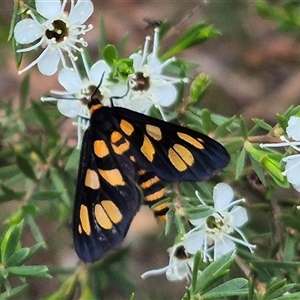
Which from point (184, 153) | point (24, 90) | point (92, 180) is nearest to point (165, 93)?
point (184, 153)

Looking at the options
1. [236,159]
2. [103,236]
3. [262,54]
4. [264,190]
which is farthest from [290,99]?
[103,236]

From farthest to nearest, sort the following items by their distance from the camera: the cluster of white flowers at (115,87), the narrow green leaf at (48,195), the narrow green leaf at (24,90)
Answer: the narrow green leaf at (24,90) < the narrow green leaf at (48,195) < the cluster of white flowers at (115,87)

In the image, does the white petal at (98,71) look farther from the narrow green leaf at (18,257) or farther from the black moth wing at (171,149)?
the narrow green leaf at (18,257)

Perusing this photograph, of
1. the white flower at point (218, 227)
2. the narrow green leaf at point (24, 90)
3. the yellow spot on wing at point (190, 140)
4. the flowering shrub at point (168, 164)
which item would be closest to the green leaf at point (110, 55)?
the flowering shrub at point (168, 164)

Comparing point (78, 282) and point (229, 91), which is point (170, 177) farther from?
point (229, 91)

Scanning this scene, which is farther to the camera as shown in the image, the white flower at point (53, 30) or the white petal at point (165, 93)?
the white petal at point (165, 93)

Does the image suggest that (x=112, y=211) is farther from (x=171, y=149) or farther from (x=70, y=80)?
(x=70, y=80)

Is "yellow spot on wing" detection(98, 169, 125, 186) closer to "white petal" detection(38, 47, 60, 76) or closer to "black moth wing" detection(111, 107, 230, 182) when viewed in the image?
"black moth wing" detection(111, 107, 230, 182)
